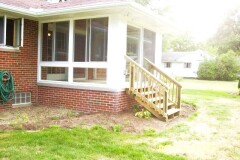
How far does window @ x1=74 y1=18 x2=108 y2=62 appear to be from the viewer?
7.89m

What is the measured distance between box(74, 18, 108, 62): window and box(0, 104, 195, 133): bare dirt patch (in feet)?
5.50

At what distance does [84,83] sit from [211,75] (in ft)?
91.3

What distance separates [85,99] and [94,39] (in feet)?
5.87

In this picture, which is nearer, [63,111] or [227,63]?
[63,111]

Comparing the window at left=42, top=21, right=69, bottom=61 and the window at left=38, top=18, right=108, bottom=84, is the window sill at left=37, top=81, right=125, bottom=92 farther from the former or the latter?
the window at left=42, top=21, right=69, bottom=61

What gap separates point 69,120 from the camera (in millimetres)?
6680

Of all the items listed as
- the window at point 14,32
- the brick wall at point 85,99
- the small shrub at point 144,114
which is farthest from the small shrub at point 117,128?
the window at point 14,32

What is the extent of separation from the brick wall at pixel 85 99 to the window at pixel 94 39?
1045 millimetres

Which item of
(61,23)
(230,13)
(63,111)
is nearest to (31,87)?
→ (63,111)

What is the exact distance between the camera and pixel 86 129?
5898 millimetres

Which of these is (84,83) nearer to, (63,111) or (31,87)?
(63,111)

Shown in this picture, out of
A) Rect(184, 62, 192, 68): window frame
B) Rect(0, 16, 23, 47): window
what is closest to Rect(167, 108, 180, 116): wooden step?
Rect(0, 16, 23, 47): window

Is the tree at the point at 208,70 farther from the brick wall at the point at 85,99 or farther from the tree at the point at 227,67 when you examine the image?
the brick wall at the point at 85,99

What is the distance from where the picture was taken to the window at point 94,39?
7895 millimetres
